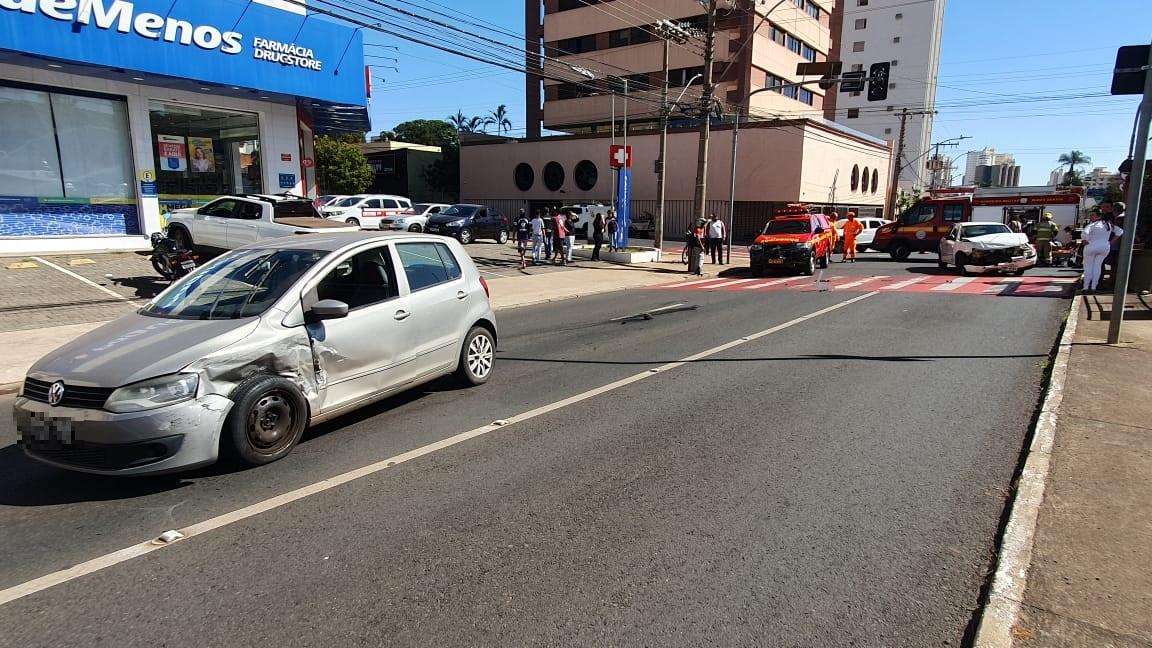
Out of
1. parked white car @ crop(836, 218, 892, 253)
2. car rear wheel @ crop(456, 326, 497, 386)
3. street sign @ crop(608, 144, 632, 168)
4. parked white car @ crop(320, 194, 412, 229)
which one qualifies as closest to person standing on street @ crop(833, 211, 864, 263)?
parked white car @ crop(836, 218, 892, 253)

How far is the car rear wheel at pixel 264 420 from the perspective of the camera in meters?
4.36

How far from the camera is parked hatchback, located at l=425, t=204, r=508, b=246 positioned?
Result: 26453mm

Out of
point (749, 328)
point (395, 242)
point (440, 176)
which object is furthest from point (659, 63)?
point (395, 242)

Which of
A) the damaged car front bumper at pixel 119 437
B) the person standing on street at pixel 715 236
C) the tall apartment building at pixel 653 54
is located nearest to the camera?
the damaged car front bumper at pixel 119 437

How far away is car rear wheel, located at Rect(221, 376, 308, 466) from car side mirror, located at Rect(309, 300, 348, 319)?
0.55m

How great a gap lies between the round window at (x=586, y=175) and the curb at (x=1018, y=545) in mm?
40134

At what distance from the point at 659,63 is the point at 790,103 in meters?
11.2

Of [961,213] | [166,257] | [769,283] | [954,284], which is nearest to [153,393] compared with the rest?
[166,257]

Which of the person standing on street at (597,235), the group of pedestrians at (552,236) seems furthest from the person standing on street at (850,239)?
the person standing on street at (597,235)

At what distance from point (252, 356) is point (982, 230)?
68.9ft

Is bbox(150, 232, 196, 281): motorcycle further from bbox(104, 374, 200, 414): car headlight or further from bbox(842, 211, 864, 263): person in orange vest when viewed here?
bbox(842, 211, 864, 263): person in orange vest

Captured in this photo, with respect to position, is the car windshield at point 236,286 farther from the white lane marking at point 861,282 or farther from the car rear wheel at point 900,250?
the car rear wheel at point 900,250

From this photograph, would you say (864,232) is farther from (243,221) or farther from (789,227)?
(243,221)

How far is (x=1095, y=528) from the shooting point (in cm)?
357
